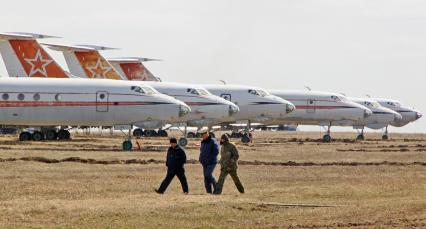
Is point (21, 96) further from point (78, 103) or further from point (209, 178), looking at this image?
point (209, 178)

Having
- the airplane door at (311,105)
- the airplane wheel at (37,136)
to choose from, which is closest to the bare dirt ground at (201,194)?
the airplane wheel at (37,136)

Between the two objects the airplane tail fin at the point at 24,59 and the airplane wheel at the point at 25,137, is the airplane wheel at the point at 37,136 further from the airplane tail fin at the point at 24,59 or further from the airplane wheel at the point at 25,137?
the airplane tail fin at the point at 24,59

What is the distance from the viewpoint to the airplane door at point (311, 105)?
87062 mm

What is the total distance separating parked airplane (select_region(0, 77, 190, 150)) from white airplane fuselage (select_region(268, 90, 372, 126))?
26603 mm

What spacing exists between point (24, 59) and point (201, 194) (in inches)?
1587

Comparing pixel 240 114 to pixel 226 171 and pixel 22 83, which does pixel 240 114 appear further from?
pixel 226 171

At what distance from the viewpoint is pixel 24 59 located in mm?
71312

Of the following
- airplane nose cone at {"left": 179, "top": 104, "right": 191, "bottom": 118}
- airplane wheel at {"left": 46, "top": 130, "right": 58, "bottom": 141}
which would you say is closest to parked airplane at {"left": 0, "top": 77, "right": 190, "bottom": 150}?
airplane nose cone at {"left": 179, "top": 104, "right": 191, "bottom": 118}

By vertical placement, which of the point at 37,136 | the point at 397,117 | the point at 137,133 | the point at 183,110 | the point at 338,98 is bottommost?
the point at 137,133

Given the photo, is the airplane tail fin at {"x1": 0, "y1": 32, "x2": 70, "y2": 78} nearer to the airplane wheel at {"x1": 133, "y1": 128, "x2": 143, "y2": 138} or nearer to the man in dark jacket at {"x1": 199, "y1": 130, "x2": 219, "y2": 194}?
the airplane wheel at {"x1": 133, "y1": 128, "x2": 143, "y2": 138}

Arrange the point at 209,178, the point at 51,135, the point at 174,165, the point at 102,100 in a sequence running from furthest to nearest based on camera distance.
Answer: the point at 51,135, the point at 102,100, the point at 209,178, the point at 174,165

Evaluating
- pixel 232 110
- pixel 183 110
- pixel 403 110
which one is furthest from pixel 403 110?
pixel 183 110

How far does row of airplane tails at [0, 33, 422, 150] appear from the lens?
196 feet

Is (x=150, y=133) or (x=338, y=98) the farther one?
(x=150, y=133)
